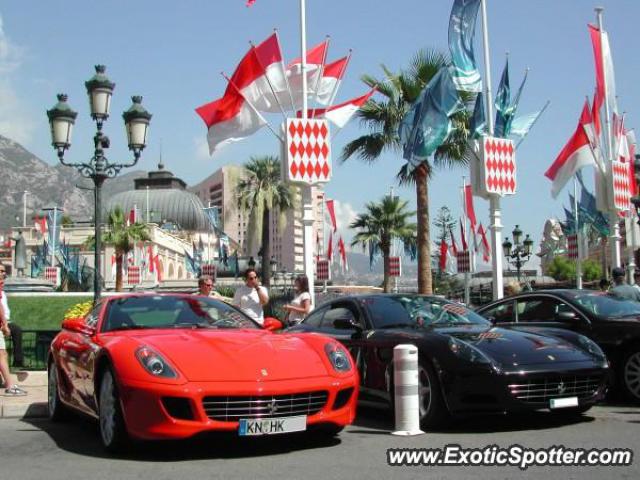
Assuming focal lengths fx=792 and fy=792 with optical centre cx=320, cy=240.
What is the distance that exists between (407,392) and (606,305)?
150 inches

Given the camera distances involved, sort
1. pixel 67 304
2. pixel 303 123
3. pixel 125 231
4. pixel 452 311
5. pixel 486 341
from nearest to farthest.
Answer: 1. pixel 486 341
2. pixel 452 311
3. pixel 303 123
4. pixel 67 304
5. pixel 125 231

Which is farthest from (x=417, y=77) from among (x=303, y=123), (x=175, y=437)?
(x=175, y=437)

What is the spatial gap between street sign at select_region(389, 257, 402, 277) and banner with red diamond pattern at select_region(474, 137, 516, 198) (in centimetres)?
2188

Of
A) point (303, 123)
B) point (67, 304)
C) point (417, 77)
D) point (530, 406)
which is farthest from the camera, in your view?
point (67, 304)

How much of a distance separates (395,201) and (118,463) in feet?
132

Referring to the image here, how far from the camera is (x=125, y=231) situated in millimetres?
55281

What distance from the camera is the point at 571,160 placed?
23.3 meters

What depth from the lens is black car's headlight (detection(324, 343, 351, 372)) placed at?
646 centimetres

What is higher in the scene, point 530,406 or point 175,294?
point 175,294

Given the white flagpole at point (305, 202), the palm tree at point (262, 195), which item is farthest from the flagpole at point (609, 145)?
the palm tree at point (262, 195)

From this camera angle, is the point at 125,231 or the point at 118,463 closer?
the point at 118,463

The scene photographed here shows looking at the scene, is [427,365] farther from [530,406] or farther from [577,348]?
[577,348]

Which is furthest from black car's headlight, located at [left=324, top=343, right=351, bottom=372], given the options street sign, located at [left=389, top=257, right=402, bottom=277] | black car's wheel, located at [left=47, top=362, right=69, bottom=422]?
street sign, located at [left=389, top=257, right=402, bottom=277]

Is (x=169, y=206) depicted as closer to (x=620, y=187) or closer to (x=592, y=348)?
(x=620, y=187)
